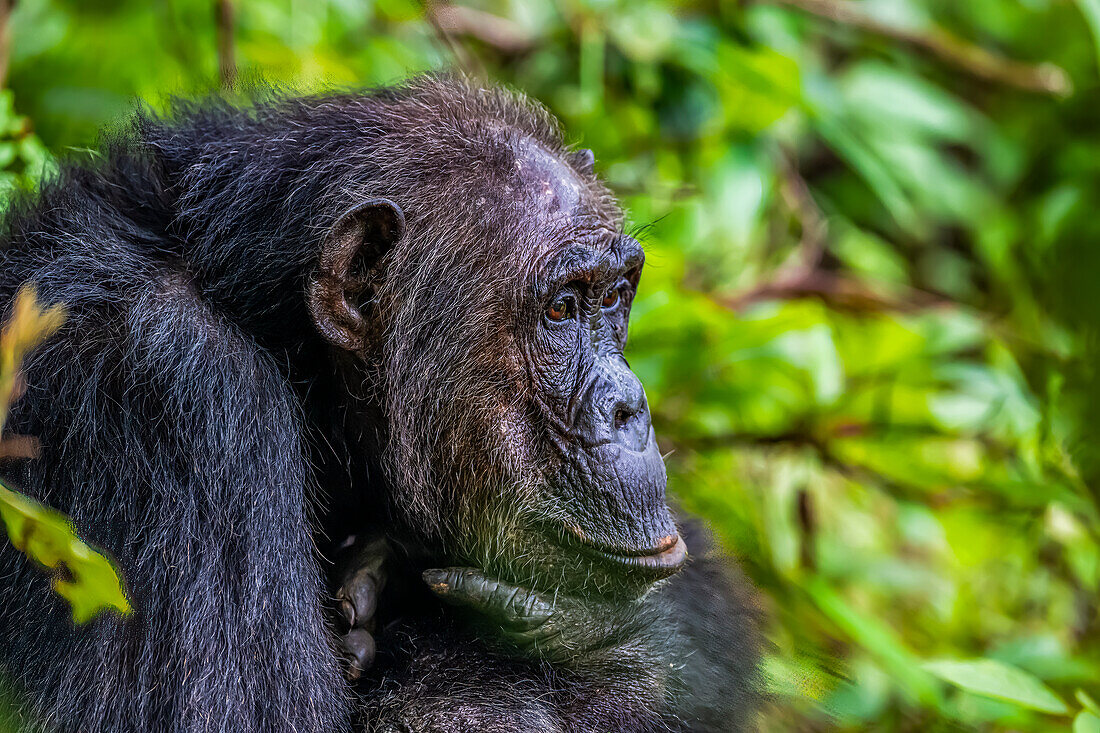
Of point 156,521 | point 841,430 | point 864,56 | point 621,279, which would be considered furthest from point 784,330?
point 864,56

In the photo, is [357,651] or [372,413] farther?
[372,413]

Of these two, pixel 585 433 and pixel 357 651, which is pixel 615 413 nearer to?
pixel 585 433

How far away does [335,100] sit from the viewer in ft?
8.59

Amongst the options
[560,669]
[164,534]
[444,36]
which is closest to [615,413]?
[560,669]

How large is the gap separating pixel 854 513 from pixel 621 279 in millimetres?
2965

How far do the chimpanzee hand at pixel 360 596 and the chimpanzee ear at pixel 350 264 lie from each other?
50 centimetres

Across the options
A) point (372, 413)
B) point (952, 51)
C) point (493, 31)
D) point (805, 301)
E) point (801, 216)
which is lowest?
point (805, 301)

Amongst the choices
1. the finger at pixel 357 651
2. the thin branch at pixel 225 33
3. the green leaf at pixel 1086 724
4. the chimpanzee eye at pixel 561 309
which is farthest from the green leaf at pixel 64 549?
the thin branch at pixel 225 33

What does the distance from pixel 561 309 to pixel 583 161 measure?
582 mm

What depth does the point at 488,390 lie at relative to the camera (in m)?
2.39

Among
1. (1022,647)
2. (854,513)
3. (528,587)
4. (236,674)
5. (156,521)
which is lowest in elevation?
(854,513)

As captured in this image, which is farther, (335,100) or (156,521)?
(335,100)

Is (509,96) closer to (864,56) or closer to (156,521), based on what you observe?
(156,521)

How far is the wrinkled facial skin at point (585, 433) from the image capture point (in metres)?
2.34
